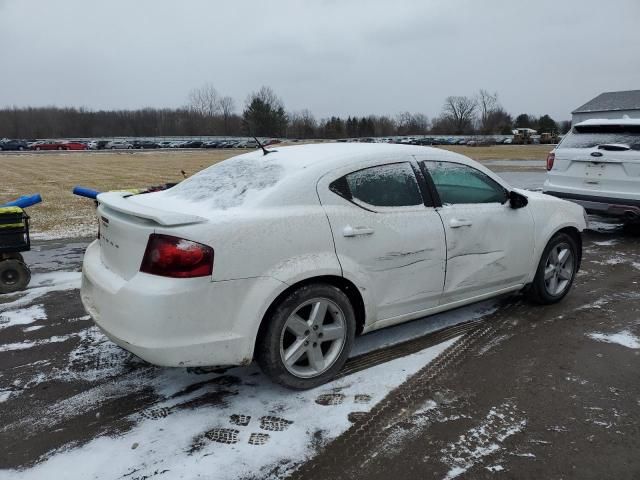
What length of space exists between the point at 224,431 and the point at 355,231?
4.84ft

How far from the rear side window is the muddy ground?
3.88 feet

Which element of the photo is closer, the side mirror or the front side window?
the front side window

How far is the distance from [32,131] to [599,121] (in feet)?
395

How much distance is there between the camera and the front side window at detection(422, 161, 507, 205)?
157 inches

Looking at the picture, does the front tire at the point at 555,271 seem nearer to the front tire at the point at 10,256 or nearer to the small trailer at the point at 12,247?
the small trailer at the point at 12,247

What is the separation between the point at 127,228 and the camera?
3121mm

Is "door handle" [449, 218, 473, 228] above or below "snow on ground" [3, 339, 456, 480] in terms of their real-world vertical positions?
above

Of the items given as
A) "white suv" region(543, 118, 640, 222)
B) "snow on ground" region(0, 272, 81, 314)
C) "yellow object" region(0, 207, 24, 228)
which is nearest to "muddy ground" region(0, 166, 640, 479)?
"snow on ground" region(0, 272, 81, 314)

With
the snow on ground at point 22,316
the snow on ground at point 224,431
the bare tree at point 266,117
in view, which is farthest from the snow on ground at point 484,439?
the bare tree at point 266,117

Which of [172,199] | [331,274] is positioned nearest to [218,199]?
[172,199]

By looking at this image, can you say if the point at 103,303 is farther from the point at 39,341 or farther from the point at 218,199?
the point at 39,341

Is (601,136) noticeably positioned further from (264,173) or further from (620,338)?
(264,173)

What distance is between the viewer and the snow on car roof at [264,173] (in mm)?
3330

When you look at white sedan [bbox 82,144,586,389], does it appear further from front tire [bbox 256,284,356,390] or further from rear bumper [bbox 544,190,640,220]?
rear bumper [bbox 544,190,640,220]
